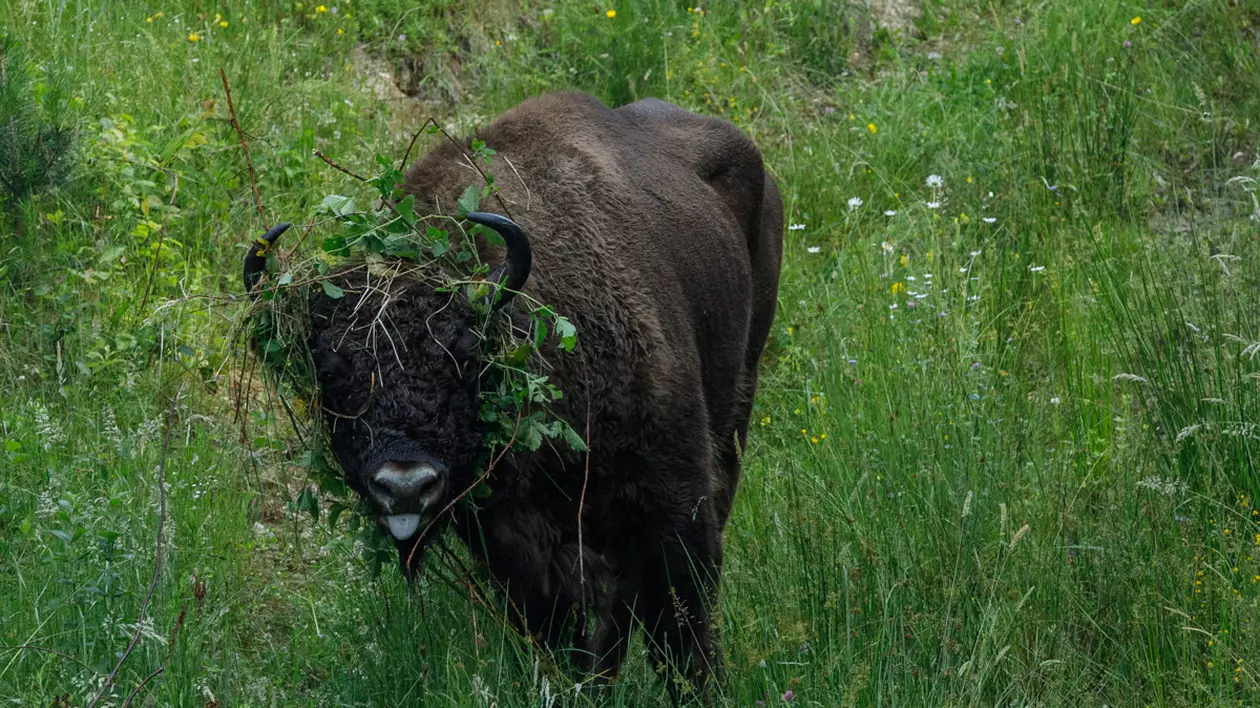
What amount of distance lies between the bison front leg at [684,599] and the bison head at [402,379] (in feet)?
2.99

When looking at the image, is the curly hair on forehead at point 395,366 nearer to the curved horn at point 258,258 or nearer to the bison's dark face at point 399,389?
the bison's dark face at point 399,389

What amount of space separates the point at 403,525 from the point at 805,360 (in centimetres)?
438

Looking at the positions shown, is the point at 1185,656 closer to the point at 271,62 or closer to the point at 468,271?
the point at 468,271

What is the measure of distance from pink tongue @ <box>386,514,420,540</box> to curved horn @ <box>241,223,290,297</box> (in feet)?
2.68

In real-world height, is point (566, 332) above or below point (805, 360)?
above

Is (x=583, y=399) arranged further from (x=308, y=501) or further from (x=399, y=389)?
(x=308, y=501)

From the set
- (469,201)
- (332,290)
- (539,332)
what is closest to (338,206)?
(332,290)

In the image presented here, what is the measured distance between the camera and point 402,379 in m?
3.99

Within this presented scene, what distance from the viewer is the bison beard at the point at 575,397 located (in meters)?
4.02

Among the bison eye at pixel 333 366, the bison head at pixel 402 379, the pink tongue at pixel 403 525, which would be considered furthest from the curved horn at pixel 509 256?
the pink tongue at pixel 403 525

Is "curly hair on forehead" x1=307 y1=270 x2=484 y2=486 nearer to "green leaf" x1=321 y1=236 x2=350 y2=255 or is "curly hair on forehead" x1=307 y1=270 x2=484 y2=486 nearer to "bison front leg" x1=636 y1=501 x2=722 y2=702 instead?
"green leaf" x1=321 y1=236 x2=350 y2=255

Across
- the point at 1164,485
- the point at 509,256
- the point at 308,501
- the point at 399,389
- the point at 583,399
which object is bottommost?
the point at 1164,485

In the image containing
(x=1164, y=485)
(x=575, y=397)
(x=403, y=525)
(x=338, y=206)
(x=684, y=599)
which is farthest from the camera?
(x=684, y=599)

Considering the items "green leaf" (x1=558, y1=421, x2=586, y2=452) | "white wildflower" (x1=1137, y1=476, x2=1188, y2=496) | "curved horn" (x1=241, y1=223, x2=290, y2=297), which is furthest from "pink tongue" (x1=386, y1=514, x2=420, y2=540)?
"white wildflower" (x1=1137, y1=476, x2=1188, y2=496)
